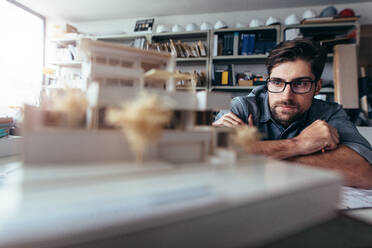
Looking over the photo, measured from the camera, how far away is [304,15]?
11.6 feet

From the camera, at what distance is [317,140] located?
117cm

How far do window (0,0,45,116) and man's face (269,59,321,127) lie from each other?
3371 mm

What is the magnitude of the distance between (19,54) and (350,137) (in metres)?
4.96

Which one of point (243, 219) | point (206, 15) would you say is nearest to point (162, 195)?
point (243, 219)

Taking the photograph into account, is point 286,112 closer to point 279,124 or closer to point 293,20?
point 279,124

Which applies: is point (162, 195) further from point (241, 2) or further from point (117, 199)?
point (241, 2)

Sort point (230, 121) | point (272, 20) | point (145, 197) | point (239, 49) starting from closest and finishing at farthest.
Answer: point (145, 197)
point (230, 121)
point (272, 20)
point (239, 49)

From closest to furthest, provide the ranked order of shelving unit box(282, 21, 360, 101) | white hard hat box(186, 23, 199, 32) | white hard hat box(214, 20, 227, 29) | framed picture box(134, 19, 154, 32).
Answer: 1. shelving unit box(282, 21, 360, 101)
2. white hard hat box(214, 20, 227, 29)
3. white hard hat box(186, 23, 199, 32)
4. framed picture box(134, 19, 154, 32)

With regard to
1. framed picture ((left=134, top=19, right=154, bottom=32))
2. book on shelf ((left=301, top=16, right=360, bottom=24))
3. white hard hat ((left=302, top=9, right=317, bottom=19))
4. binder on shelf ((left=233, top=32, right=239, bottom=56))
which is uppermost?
framed picture ((left=134, top=19, right=154, bottom=32))

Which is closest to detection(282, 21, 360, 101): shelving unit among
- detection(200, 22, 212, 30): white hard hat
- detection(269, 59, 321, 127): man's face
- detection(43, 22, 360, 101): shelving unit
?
detection(43, 22, 360, 101): shelving unit

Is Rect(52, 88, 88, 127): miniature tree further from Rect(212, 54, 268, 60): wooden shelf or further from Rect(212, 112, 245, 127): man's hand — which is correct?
Rect(212, 54, 268, 60): wooden shelf

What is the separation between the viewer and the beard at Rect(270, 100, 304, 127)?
57.6 inches

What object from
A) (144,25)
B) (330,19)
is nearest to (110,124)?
(330,19)

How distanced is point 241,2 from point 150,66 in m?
3.51
